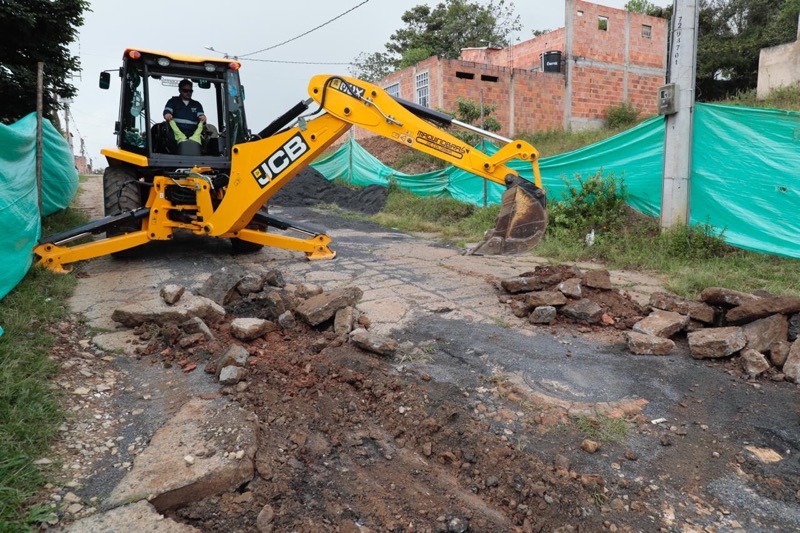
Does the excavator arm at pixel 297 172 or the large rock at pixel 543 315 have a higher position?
the excavator arm at pixel 297 172

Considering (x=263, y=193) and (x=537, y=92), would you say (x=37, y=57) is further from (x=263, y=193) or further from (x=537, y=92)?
(x=537, y=92)

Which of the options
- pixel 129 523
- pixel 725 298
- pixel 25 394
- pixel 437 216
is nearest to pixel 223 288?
pixel 25 394


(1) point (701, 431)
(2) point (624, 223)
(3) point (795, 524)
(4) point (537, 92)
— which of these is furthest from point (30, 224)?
(4) point (537, 92)

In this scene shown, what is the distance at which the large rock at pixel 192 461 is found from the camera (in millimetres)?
2246

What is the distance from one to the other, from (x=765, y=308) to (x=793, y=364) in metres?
0.48

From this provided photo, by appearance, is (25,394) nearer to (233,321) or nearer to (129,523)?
(129,523)

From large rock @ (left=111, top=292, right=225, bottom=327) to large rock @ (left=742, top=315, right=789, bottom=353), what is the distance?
385cm

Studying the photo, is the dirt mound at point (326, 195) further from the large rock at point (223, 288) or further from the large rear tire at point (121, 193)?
the large rock at point (223, 288)

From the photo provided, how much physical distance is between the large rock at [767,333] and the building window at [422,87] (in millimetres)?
→ 15963

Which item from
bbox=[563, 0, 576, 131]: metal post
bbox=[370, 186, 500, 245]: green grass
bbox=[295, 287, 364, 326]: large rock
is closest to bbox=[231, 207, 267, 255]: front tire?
bbox=[295, 287, 364, 326]: large rock

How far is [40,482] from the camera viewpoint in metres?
2.28

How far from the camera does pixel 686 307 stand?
166 inches

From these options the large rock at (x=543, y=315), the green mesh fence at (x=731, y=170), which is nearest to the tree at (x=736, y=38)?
the green mesh fence at (x=731, y=170)

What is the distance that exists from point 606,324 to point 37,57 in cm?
969
